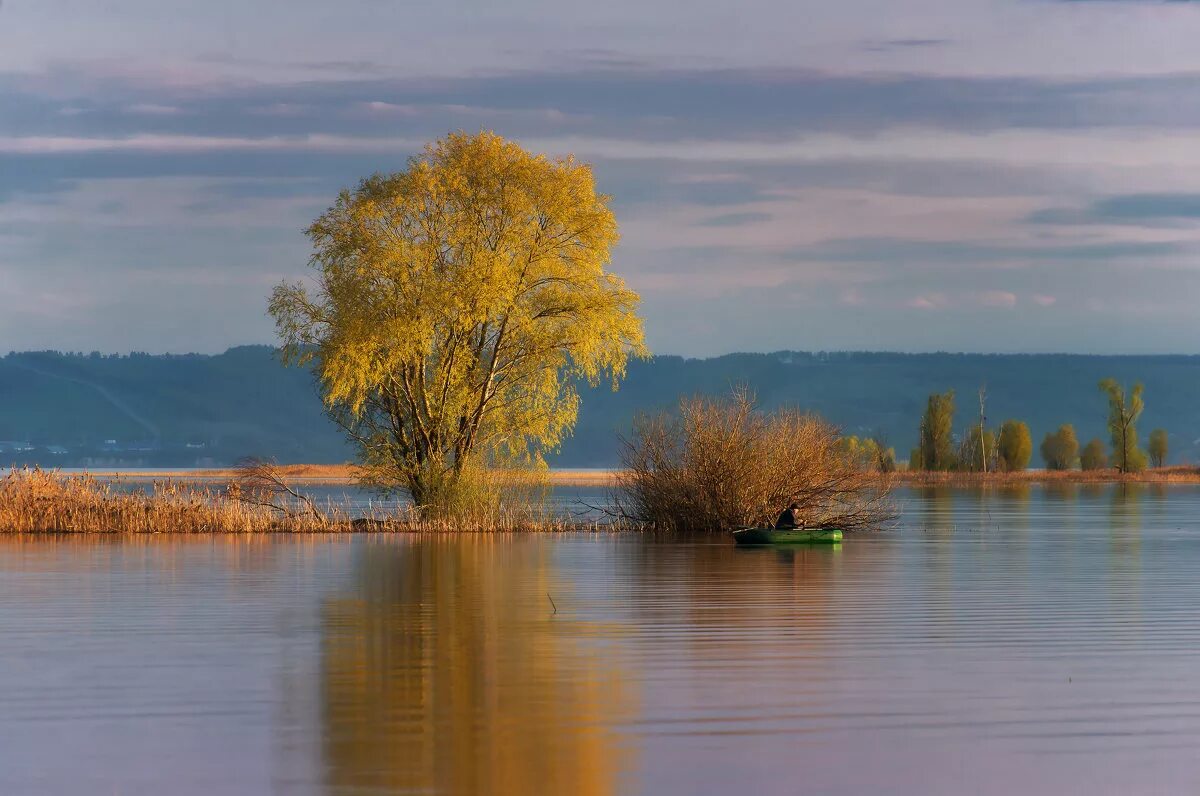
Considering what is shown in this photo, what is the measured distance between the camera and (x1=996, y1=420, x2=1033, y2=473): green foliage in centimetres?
11962

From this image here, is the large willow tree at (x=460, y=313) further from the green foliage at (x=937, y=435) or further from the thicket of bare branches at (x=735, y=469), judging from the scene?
the green foliage at (x=937, y=435)

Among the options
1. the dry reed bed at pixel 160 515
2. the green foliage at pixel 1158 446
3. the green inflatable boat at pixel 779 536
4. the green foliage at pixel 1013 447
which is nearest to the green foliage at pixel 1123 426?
the green foliage at pixel 1158 446

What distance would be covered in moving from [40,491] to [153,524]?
3.15 metres

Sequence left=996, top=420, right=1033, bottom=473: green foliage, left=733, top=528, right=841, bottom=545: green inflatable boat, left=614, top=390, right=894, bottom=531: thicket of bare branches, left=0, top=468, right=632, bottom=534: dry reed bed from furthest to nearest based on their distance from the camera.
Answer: left=996, top=420, right=1033, bottom=473: green foliage, left=0, top=468, right=632, bottom=534: dry reed bed, left=614, top=390, right=894, bottom=531: thicket of bare branches, left=733, top=528, right=841, bottom=545: green inflatable boat

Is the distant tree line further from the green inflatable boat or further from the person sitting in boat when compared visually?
the green inflatable boat

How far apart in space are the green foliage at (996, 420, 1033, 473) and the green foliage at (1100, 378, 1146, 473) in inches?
258

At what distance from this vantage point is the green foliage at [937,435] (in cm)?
11350

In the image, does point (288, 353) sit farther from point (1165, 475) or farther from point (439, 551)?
point (1165, 475)

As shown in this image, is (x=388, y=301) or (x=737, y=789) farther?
(x=388, y=301)

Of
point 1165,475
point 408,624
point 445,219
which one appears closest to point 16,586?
point 408,624

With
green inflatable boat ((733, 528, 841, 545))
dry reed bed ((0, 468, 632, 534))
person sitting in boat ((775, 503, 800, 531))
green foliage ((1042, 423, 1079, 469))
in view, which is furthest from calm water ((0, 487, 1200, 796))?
green foliage ((1042, 423, 1079, 469))

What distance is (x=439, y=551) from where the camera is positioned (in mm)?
33906

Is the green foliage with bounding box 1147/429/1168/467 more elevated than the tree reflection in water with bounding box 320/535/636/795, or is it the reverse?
the green foliage with bounding box 1147/429/1168/467

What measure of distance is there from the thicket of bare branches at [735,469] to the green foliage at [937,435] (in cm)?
7255
